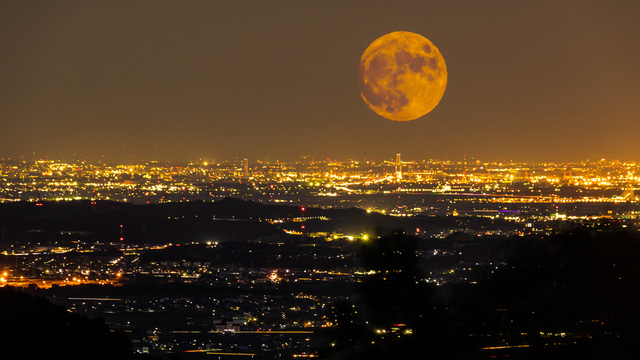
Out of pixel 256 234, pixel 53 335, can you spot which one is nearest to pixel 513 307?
pixel 53 335

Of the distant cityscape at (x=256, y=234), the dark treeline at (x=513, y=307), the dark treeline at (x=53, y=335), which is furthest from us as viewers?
the distant cityscape at (x=256, y=234)

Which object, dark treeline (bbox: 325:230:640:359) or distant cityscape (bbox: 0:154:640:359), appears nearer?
dark treeline (bbox: 325:230:640:359)

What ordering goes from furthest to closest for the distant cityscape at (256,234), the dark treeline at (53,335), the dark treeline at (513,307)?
the distant cityscape at (256,234) → the dark treeline at (513,307) → the dark treeline at (53,335)

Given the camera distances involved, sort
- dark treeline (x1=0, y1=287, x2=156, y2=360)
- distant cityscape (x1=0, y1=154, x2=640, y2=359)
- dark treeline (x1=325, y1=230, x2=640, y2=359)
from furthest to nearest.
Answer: distant cityscape (x1=0, y1=154, x2=640, y2=359) → dark treeline (x1=325, y1=230, x2=640, y2=359) → dark treeline (x1=0, y1=287, x2=156, y2=360)

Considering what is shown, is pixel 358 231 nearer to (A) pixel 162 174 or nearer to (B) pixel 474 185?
(B) pixel 474 185

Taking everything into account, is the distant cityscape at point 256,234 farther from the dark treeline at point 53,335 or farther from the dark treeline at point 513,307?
the dark treeline at point 53,335

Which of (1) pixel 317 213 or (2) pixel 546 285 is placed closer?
(2) pixel 546 285

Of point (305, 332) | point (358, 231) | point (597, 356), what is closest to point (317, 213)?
point (358, 231)

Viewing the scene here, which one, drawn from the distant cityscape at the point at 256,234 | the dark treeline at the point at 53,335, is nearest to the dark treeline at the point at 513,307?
the distant cityscape at the point at 256,234

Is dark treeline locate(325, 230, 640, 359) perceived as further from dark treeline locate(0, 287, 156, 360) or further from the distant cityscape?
dark treeline locate(0, 287, 156, 360)

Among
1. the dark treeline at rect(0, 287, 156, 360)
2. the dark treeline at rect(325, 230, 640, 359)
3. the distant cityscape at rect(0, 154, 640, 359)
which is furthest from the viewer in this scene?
the distant cityscape at rect(0, 154, 640, 359)

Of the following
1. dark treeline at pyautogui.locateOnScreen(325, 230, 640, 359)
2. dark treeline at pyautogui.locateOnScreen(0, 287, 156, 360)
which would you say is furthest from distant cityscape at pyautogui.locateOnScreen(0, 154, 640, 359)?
dark treeline at pyautogui.locateOnScreen(0, 287, 156, 360)
